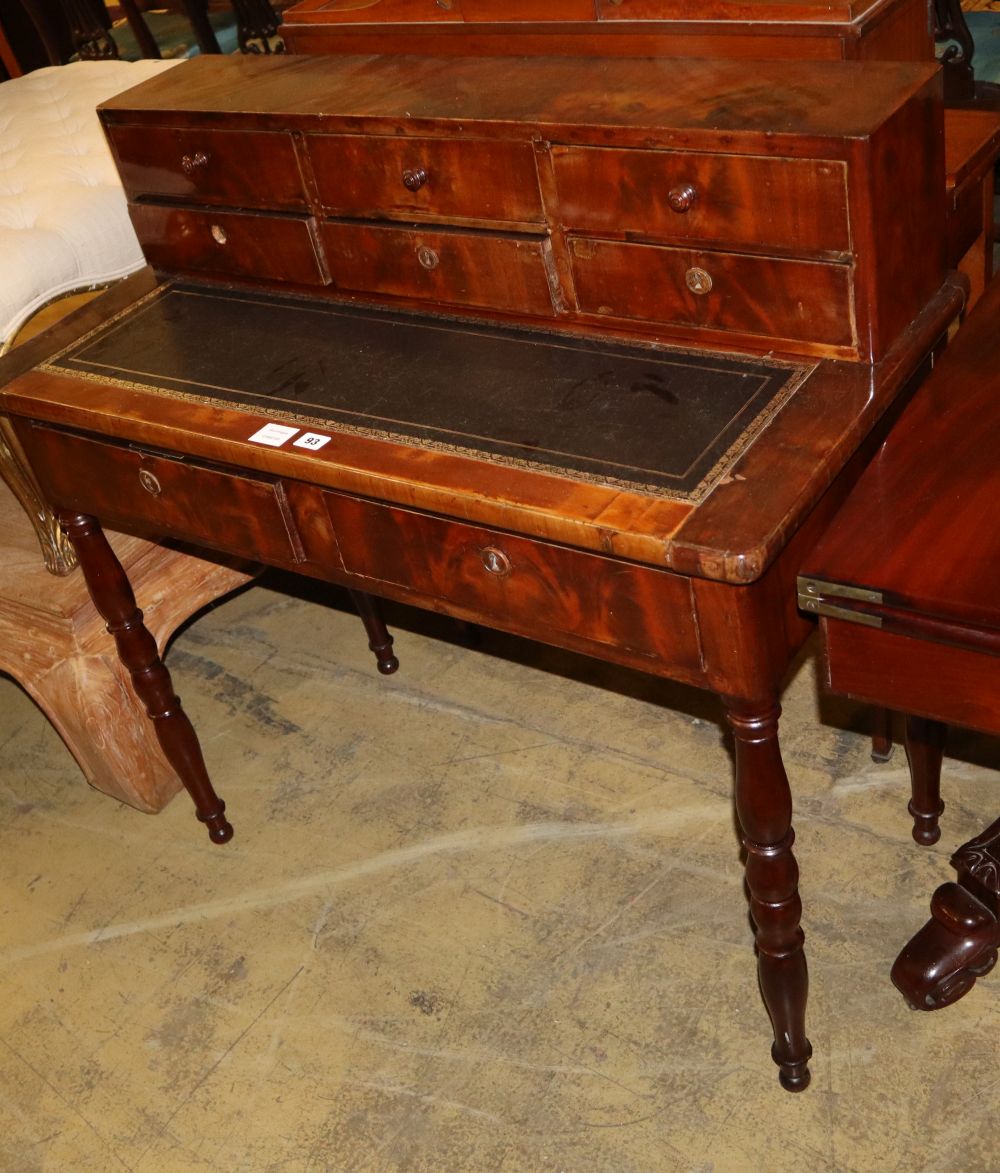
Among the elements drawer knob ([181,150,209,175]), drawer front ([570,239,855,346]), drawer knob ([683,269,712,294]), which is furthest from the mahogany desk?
drawer knob ([181,150,209,175])

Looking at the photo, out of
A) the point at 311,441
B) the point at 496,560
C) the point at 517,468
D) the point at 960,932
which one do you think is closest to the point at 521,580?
the point at 496,560

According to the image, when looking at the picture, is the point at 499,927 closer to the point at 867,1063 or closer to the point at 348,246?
the point at 867,1063

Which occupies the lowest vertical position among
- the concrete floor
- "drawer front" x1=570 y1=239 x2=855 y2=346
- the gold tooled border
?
the concrete floor

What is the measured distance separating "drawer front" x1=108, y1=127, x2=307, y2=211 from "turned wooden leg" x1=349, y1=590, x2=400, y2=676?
0.93m

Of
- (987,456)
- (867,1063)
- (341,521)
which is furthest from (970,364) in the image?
(867,1063)

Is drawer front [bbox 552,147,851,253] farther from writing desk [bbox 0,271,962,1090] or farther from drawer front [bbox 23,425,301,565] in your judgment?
drawer front [bbox 23,425,301,565]

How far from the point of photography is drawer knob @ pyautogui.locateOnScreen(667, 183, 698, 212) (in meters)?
1.72

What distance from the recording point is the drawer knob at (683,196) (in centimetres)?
172

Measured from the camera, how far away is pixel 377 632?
2.94 metres

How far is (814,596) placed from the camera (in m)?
1.52

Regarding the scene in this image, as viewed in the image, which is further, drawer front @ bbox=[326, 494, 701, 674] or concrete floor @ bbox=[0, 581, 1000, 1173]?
concrete floor @ bbox=[0, 581, 1000, 1173]

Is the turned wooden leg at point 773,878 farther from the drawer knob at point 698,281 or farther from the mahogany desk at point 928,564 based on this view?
the drawer knob at point 698,281

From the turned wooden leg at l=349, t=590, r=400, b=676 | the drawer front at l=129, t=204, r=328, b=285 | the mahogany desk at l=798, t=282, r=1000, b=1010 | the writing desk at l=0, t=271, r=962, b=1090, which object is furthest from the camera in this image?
the turned wooden leg at l=349, t=590, r=400, b=676

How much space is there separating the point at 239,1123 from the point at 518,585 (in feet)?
3.37
